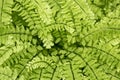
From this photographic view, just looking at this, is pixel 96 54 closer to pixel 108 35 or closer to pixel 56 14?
pixel 108 35

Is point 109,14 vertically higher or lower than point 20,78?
higher

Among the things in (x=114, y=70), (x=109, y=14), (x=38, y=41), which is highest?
(x=109, y=14)

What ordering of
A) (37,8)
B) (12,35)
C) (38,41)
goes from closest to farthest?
(37,8)
(12,35)
(38,41)

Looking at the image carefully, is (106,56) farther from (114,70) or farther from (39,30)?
(39,30)

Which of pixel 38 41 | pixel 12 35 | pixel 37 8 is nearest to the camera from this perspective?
pixel 37 8

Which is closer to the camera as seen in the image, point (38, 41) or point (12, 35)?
point (12, 35)

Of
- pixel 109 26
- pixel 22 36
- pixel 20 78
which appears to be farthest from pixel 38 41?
pixel 109 26
